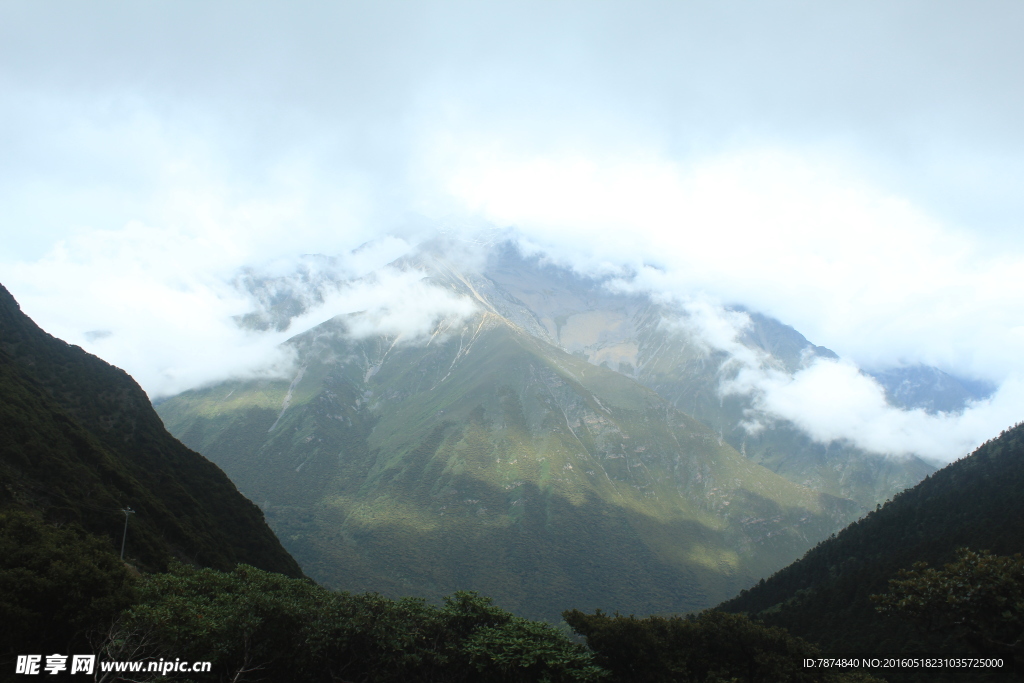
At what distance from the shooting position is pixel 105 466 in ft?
299

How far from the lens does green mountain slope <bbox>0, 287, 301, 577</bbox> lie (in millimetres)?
78188

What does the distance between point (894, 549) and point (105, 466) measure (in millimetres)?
164005

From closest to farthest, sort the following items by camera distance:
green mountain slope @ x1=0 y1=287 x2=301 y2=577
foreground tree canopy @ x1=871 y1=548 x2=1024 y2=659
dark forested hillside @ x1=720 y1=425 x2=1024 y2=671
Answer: foreground tree canopy @ x1=871 y1=548 x2=1024 y2=659, green mountain slope @ x1=0 y1=287 x2=301 y2=577, dark forested hillside @ x1=720 y1=425 x2=1024 y2=671

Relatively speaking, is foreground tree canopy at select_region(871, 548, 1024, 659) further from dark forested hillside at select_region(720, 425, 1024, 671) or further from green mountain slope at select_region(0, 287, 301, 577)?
green mountain slope at select_region(0, 287, 301, 577)

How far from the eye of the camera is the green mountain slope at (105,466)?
257 ft

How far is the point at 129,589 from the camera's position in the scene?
45031 millimetres

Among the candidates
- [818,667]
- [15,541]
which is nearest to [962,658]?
[818,667]


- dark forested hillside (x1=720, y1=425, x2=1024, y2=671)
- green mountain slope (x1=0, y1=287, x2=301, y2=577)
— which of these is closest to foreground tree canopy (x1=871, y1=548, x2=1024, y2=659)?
dark forested hillside (x1=720, y1=425, x2=1024, y2=671)

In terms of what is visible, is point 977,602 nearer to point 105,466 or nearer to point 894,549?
point 894,549

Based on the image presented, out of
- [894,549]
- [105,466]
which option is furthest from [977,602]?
[105,466]

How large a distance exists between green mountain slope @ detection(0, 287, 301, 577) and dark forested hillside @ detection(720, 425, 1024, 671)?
110 metres

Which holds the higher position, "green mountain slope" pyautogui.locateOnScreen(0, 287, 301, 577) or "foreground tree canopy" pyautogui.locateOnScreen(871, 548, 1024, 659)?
"green mountain slope" pyautogui.locateOnScreen(0, 287, 301, 577)

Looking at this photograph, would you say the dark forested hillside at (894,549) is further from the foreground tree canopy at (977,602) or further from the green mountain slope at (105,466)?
the green mountain slope at (105,466)

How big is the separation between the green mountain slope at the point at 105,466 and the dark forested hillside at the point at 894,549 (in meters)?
110
